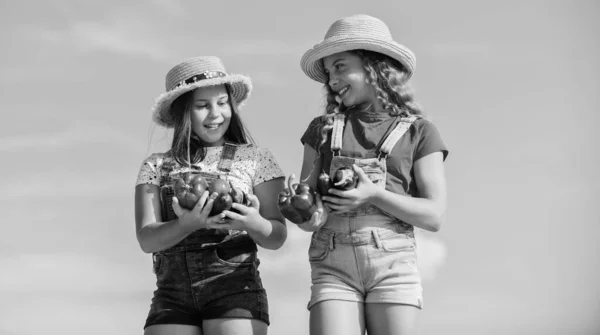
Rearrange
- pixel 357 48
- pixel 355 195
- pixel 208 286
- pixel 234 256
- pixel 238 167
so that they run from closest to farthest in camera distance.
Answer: pixel 355 195
pixel 208 286
pixel 234 256
pixel 357 48
pixel 238 167

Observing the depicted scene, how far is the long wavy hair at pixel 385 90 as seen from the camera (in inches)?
294

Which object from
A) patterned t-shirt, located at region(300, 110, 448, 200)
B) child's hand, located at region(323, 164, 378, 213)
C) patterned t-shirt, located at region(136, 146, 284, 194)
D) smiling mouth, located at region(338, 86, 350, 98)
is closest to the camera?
child's hand, located at region(323, 164, 378, 213)

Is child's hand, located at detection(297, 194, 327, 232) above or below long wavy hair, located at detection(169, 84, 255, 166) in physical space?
below

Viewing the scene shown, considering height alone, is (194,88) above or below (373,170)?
above

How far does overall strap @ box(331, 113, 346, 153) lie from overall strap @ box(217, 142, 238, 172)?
0.98 meters

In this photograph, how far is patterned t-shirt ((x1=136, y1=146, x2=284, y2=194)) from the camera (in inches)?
300

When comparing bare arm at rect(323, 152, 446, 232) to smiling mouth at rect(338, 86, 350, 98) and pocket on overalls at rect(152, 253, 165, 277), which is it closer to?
smiling mouth at rect(338, 86, 350, 98)

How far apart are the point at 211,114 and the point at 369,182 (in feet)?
5.82

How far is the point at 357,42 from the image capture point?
7457mm

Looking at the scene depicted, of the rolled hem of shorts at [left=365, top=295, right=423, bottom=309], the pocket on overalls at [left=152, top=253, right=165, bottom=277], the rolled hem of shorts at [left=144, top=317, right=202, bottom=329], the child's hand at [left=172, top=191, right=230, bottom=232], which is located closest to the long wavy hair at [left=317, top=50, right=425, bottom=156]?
the child's hand at [left=172, top=191, right=230, bottom=232]

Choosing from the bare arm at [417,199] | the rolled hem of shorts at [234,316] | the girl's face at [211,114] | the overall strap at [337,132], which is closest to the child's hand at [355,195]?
the bare arm at [417,199]

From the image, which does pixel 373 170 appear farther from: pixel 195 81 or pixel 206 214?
pixel 195 81

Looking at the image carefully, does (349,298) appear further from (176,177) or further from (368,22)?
(368,22)

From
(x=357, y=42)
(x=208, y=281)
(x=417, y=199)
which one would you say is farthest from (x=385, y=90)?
(x=208, y=281)
